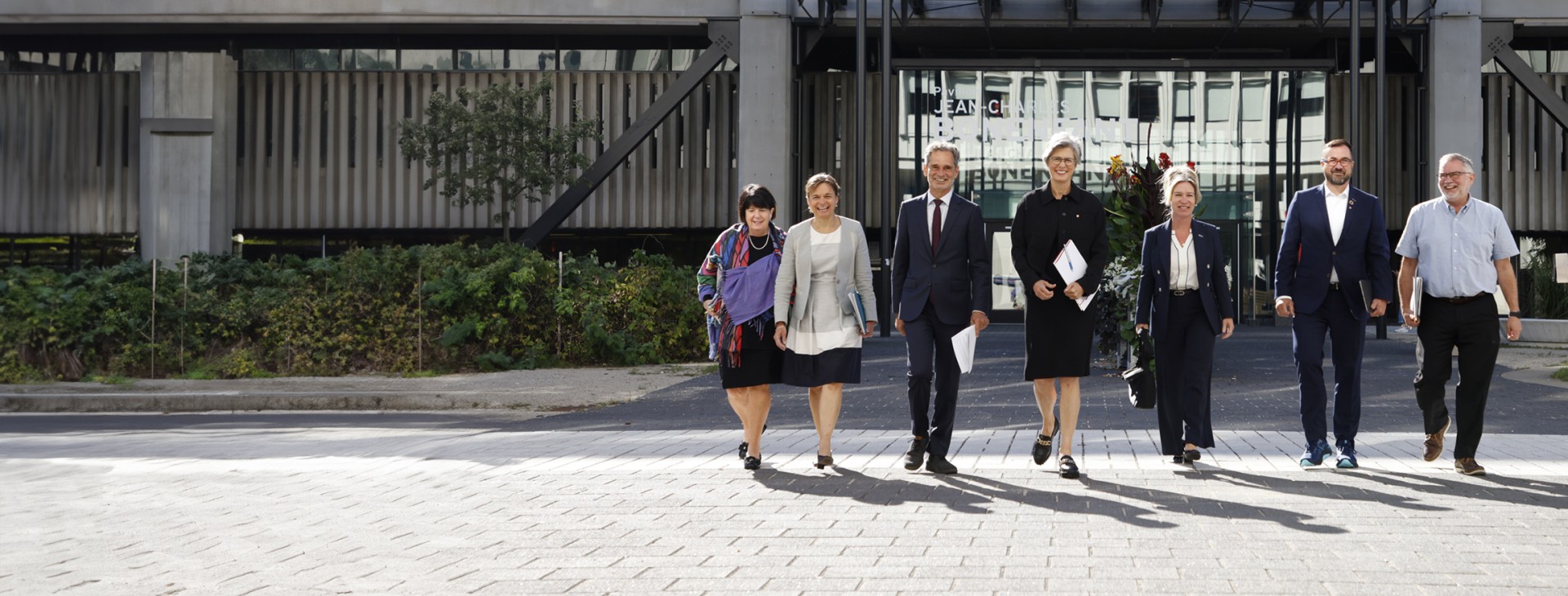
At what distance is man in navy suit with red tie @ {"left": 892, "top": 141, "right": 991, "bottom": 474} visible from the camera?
25.8 feet

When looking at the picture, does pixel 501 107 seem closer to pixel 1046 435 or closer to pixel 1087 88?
pixel 1087 88

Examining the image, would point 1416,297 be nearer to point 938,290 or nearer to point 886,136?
point 938,290

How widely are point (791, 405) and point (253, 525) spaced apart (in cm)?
727

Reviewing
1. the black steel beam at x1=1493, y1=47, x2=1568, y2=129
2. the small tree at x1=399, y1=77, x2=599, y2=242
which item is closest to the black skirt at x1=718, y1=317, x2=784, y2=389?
the small tree at x1=399, y1=77, x2=599, y2=242

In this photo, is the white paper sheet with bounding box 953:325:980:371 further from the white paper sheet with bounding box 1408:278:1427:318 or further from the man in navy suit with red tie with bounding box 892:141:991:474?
the white paper sheet with bounding box 1408:278:1427:318

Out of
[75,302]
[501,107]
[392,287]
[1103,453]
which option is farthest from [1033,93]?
[1103,453]

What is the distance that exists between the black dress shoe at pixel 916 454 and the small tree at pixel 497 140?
23.4 m

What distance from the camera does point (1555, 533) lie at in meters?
5.68

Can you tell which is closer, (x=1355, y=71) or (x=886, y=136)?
(x=886, y=136)

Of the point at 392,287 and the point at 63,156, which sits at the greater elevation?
the point at 63,156

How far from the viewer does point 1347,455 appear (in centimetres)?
789

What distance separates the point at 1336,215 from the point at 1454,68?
25747mm

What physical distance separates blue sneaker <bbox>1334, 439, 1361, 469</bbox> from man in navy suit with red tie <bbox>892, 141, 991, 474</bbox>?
1972 mm

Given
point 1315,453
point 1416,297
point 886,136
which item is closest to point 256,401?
point 1315,453
